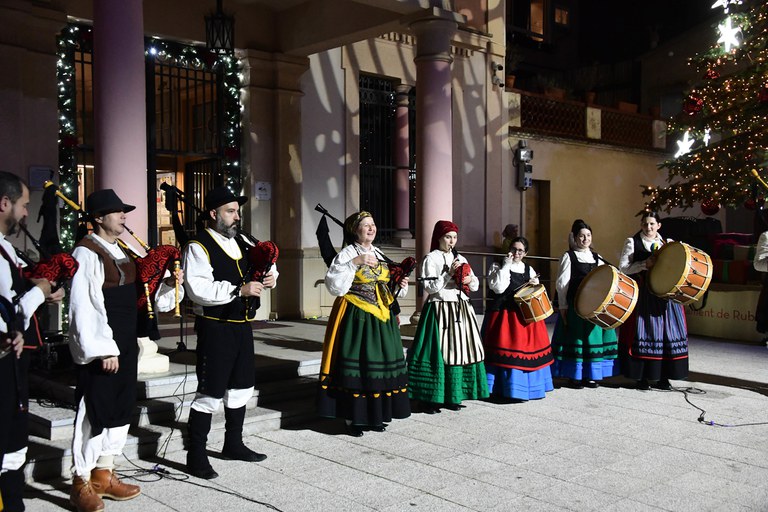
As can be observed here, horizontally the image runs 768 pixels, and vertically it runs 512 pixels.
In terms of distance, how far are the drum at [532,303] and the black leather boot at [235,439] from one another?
9.39 ft

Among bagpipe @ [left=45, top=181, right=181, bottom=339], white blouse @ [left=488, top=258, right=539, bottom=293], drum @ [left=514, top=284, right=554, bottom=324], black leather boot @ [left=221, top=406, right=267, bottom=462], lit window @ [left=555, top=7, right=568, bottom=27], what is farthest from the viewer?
lit window @ [left=555, top=7, right=568, bottom=27]

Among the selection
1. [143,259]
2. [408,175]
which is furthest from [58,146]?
[408,175]

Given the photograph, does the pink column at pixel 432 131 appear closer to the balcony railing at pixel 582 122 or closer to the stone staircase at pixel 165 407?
the stone staircase at pixel 165 407

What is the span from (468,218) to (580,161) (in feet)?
11.9

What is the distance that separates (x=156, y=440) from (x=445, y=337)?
2.49 metres

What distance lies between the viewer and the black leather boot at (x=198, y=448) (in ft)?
16.4

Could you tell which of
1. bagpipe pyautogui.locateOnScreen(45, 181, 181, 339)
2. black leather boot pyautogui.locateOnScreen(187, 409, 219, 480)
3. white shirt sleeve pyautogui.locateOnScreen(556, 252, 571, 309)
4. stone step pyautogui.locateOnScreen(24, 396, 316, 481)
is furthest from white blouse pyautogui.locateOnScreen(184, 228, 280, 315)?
white shirt sleeve pyautogui.locateOnScreen(556, 252, 571, 309)

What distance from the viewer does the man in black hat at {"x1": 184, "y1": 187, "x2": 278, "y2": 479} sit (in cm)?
499

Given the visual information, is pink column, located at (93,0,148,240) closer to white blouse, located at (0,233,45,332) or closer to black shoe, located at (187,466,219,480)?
black shoe, located at (187,466,219,480)

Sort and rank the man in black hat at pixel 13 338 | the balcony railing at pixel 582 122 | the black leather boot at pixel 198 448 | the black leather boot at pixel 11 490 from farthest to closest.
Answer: the balcony railing at pixel 582 122 → the black leather boot at pixel 198 448 → the black leather boot at pixel 11 490 → the man in black hat at pixel 13 338

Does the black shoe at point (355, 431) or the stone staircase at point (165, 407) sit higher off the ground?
the stone staircase at point (165, 407)

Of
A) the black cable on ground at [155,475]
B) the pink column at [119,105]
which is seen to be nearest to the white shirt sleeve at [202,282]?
the black cable on ground at [155,475]

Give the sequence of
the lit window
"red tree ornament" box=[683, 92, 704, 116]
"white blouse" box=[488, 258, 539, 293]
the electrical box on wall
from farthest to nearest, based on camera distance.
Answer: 1. the lit window
2. the electrical box on wall
3. "red tree ornament" box=[683, 92, 704, 116]
4. "white blouse" box=[488, 258, 539, 293]

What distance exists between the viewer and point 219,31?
330 inches
